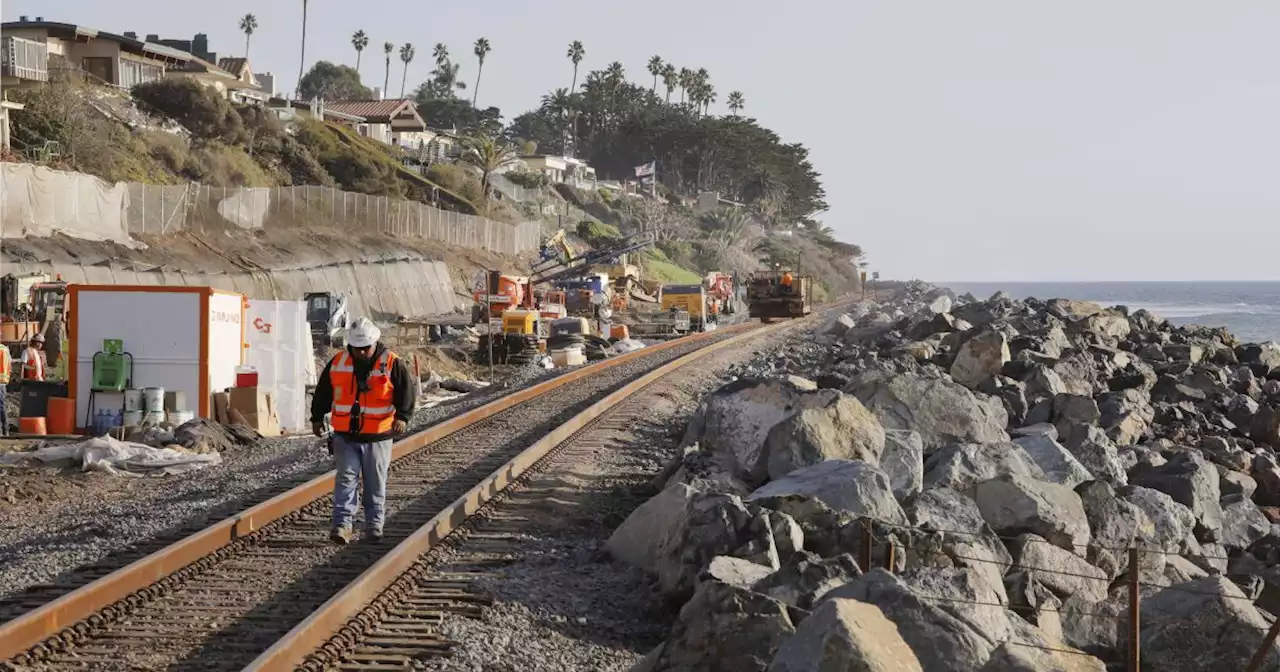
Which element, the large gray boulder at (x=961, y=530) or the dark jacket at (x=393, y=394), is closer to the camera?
the large gray boulder at (x=961, y=530)

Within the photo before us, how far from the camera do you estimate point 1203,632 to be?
9594mm

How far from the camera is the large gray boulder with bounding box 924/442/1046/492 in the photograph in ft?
45.0

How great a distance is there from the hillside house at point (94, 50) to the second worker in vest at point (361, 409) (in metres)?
65.8

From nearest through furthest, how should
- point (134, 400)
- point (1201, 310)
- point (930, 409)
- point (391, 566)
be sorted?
point (391, 566) → point (930, 409) → point (134, 400) → point (1201, 310)

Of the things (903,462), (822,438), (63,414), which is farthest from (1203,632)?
(63,414)

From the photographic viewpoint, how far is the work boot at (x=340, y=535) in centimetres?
1186

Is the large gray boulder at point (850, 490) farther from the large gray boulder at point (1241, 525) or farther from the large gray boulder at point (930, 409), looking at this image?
the large gray boulder at point (1241, 525)

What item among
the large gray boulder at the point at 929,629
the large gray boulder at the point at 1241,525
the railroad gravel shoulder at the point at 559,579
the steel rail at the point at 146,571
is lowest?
the large gray boulder at the point at 1241,525

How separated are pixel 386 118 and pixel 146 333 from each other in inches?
3657

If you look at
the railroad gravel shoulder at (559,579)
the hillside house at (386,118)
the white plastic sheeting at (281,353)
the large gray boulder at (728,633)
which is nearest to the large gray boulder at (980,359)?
the railroad gravel shoulder at (559,579)

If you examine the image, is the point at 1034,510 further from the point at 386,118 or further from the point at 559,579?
the point at 386,118

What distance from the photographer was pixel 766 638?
Result: 7.91 metres

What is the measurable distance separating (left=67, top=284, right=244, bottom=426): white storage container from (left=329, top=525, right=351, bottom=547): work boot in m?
9.42

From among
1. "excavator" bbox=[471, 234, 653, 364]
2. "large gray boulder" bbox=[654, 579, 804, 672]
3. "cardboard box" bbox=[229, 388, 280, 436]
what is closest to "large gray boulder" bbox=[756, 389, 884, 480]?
"large gray boulder" bbox=[654, 579, 804, 672]
